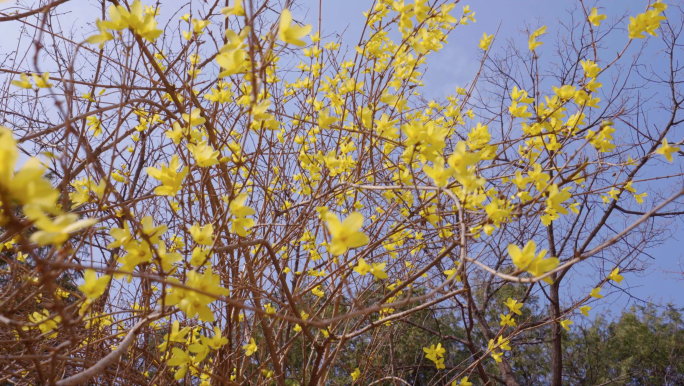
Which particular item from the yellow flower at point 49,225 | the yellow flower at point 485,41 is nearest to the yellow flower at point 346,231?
the yellow flower at point 49,225

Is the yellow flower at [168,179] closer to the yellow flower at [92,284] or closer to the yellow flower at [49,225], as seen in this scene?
the yellow flower at [92,284]

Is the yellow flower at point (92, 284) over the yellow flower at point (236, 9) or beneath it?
beneath

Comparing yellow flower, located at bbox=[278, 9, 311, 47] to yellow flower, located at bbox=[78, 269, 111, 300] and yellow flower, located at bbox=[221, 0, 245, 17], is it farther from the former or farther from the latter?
yellow flower, located at bbox=[78, 269, 111, 300]

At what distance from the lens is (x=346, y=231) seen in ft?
3.06

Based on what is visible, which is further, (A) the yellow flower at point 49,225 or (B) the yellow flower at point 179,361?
(B) the yellow flower at point 179,361

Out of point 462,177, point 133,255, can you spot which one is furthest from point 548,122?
point 133,255

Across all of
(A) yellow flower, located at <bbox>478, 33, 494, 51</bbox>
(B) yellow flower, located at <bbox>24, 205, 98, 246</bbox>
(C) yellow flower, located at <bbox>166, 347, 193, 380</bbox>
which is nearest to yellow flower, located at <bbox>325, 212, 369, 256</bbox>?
(B) yellow flower, located at <bbox>24, 205, 98, 246</bbox>

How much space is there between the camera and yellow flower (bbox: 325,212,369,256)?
929 mm

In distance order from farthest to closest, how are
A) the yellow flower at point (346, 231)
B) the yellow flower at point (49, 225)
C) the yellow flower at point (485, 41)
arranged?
the yellow flower at point (485, 41) < the yellow flower at point (346, 231) < the yellow flower at point (49, 225)

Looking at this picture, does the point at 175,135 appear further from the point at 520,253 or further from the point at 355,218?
the point at 520,253

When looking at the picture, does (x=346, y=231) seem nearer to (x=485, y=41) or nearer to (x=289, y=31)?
(x=289, y=31)

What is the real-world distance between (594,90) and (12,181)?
2.19m

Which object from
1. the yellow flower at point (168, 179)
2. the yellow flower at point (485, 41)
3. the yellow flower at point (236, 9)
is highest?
the yellow flower at point (485, 41)

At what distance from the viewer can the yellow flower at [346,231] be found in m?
0.93
